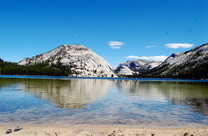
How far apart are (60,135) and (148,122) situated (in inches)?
397

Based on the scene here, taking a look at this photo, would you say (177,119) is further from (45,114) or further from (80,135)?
(45,114)

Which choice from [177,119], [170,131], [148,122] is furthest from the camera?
[177,119]

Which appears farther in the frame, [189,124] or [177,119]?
[177,119]

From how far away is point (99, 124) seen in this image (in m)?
19.5

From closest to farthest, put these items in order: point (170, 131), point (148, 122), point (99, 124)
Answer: point (170, 131) < point (99, 124) < point (148, 122)

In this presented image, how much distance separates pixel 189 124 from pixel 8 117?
63.1 ft

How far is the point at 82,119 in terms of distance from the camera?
21219 mm

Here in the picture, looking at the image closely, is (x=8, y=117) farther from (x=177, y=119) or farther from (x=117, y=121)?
(x=177, y=119)

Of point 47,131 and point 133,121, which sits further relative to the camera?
point 133,121

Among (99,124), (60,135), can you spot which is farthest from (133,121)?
(60,135)

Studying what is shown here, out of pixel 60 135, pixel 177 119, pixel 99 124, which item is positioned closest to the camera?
pixel 60 135

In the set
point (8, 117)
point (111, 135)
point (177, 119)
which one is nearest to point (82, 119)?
point (111, 135)

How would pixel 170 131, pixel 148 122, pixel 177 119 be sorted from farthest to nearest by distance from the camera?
1. pixel 177 119
2. pixel 148 122
3. pixel 170 131

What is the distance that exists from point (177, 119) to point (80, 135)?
42.3 feet
